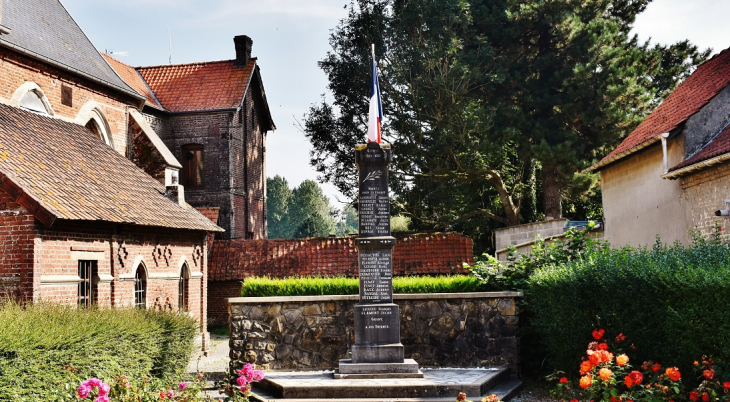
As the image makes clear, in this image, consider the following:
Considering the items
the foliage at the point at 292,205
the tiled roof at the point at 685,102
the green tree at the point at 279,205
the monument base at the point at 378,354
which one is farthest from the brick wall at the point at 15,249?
the green tree at the point at 279,205

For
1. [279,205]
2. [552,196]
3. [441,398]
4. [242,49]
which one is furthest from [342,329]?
[279,205]

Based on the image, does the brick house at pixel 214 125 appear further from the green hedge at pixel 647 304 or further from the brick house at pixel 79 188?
the green hedge at pixel 647 304

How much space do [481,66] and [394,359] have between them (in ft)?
63.2

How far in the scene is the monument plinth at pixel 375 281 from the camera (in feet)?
39.9

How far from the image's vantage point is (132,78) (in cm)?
3319

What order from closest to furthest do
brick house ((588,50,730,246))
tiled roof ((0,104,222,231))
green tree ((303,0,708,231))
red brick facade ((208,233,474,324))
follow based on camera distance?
1. tiled roof ((0,104,222,231))
2. brick house ((588,50,730,246))
3. red brick facade ((208,233,474,324))
4. green tree ((303,0,708,231))

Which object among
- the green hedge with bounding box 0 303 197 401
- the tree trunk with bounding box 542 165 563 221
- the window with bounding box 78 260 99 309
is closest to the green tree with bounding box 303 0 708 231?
the tree trunk with bounding box 542 165 563 221

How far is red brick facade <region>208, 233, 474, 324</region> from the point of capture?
2405cm

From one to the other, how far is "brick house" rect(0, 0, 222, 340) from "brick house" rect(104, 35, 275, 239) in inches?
268

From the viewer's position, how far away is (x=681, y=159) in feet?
55.8

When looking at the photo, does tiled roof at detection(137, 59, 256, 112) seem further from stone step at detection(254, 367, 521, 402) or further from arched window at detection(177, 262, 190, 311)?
stone step at detection(254, 367, 521, 402)

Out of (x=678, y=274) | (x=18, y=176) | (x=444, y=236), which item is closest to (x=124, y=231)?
(x=18, y=176)

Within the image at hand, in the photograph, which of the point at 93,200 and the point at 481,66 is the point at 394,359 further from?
the point at 481,66

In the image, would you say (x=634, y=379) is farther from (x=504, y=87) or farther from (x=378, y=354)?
(x=504, y=87)
